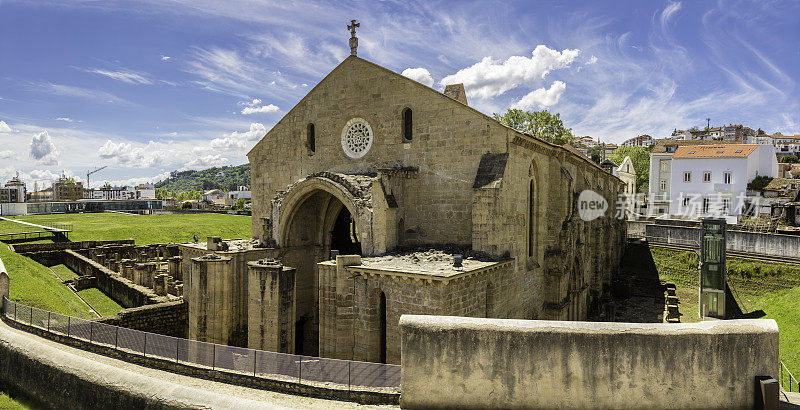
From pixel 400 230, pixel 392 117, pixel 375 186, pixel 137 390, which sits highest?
pixel 392 117

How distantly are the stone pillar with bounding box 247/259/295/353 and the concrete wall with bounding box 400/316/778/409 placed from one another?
9.51m

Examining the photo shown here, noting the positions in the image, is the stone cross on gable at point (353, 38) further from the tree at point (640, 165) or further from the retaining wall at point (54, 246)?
the tree at point (640, 165)

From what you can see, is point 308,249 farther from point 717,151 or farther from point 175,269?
point 717,151

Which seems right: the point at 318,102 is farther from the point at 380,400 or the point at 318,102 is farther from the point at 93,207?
→ the point at 93,207

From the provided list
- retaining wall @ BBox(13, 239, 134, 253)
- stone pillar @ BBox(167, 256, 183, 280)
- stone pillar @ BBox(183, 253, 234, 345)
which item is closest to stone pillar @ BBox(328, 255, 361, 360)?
stone pillar @ BBox(183, 253, 234, 345)

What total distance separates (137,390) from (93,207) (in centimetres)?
8705

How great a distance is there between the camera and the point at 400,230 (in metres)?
18.5

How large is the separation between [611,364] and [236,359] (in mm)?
8736

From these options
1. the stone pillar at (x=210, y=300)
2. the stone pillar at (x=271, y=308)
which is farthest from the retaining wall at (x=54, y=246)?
the stone pillar at (x=271, y=308)

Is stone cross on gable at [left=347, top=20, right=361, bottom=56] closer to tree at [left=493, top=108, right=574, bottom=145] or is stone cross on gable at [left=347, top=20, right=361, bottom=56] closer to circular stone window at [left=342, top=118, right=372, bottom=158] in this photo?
circular stone window at [left=342, top=118, right=372, bottom=158]

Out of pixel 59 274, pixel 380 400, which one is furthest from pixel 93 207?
pixel 380 400

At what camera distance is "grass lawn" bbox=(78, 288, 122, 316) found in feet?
80.9

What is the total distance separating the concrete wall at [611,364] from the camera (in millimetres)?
7648

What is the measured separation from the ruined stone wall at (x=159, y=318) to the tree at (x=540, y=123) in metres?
35.8
